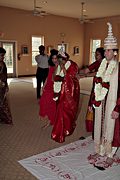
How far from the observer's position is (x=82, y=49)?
50.4 feet

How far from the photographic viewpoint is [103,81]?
98.6 inches

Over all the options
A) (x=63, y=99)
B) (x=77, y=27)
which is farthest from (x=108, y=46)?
(x=77, y=27)

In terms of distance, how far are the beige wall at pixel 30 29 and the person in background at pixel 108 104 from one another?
9.37 m

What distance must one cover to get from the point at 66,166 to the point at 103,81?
116cm

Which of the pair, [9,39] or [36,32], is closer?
[9,39]

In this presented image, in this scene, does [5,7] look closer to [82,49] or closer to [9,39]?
[9,39]

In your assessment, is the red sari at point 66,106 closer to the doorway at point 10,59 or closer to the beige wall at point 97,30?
the doorway at point 10,59

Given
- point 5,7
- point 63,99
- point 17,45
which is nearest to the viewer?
point 63,99

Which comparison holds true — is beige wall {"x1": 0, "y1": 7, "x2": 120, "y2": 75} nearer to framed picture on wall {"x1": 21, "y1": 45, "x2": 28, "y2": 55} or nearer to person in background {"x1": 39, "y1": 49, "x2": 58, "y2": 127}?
framed picture on wall {"x1": 21, "y1": 45, "x2": 28, "y2": 55}

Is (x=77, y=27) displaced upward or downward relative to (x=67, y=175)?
upward

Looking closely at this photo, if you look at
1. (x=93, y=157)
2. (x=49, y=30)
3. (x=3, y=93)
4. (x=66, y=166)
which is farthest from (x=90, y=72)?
(x=49, y=30)

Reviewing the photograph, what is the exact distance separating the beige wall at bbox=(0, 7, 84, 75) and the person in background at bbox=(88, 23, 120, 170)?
9.37 metres

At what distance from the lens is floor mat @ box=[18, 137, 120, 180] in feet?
7.95

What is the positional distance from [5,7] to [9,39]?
1.60 metres
